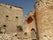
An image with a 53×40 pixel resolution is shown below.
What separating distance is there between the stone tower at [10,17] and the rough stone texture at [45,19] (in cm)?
1166

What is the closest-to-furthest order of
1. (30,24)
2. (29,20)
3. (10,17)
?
(30,24) → (29,20) → (10,17)

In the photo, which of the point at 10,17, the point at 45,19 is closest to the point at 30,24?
the point at 10,17

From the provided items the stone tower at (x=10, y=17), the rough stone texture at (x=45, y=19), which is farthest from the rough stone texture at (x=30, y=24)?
the rough stone texture at (x=45, y=19)

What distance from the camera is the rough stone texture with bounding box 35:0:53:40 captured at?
37.1ft

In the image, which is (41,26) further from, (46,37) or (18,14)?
(18,14)

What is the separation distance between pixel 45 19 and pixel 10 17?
1353 cm

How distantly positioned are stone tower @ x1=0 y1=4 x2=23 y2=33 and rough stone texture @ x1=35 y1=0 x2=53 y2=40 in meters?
11.7

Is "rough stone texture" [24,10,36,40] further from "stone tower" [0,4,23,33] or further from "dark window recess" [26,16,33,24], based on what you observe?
"stone tower" [0,4,23,33]

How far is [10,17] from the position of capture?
24.5 meters

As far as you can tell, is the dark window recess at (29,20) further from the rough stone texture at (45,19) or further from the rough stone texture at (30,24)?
the rough stone texture at (45,19)

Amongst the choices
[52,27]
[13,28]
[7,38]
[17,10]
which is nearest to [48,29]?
[52,27]

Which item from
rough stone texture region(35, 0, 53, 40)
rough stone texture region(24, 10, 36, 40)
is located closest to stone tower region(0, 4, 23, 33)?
rough stone texture region(24, 10, 36, 40)

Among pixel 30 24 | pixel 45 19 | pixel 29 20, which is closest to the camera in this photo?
pixel 45 19

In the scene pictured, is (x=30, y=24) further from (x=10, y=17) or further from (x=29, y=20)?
(x=10, y=17)
